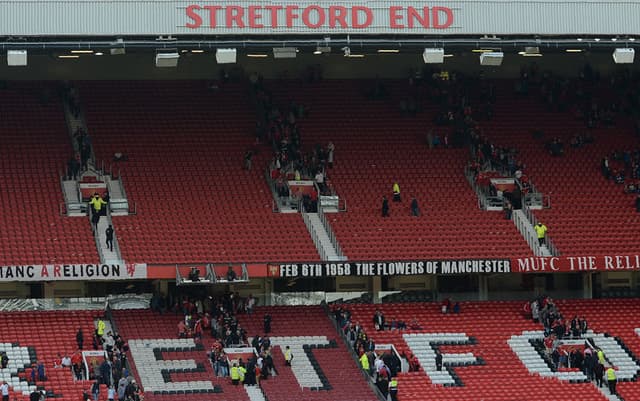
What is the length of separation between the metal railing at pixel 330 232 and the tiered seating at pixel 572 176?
7607 mm

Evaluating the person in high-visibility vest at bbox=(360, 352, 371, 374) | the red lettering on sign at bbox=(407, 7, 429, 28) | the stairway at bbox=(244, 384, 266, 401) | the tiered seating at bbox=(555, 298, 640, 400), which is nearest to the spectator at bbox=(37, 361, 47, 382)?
the stairway at bbox=(244, 384, 266, 401)

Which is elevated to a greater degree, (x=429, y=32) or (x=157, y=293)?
(x=429, y=32)

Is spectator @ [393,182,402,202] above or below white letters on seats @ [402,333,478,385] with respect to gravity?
above

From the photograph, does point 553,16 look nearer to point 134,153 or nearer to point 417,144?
point 417,144

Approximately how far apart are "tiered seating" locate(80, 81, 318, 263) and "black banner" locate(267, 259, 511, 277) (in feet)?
3.12

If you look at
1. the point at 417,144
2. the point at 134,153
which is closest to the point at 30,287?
the point at 134,153

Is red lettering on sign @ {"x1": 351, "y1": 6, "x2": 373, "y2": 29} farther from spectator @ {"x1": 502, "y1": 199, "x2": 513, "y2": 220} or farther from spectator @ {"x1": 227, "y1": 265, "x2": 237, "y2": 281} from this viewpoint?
spectator @ {"x1": 502, "y1": 199, "x2": 513, "y2": 220}

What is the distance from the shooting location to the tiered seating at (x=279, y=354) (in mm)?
52344

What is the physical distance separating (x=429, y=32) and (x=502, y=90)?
1225 cm

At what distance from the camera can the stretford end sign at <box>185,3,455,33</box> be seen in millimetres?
56875

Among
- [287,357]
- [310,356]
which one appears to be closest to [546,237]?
[310,356]

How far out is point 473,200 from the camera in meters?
63.2

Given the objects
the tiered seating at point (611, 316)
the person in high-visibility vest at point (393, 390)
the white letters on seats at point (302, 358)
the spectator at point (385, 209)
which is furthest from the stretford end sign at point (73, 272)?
the tiered seating at point (611, 316)

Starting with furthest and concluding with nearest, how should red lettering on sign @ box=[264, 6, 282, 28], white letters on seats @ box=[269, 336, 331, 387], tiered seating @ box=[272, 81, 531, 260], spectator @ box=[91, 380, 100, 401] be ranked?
tiered seating @ box=[272, 81, 531, 260] → red lettering on sign @ box=[264, 6, 282, 28] → white letters on seats @ box=[269, 336, 331, 387] → spectator @ box=[91, 380, 100, 401]
